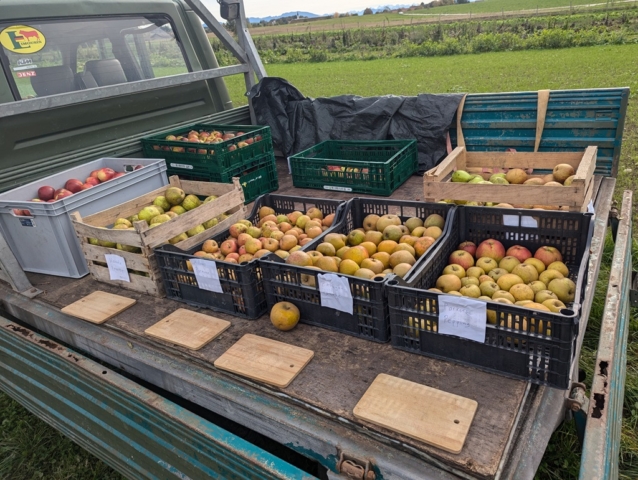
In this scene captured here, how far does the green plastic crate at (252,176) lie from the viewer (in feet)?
15.4

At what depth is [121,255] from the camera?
3.10m

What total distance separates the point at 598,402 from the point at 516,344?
1.29 feet

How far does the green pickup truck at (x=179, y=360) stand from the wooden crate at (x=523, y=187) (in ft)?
1.12

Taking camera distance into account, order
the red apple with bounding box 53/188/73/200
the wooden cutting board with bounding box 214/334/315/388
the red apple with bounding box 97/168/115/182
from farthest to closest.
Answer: the red apple with bounding box 97/168/115/182 < the red apple with bounding box 53/188/73/200 < the wooden cutting board with bounding box 214/334/315/388

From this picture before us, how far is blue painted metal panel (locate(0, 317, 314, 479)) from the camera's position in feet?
6.78

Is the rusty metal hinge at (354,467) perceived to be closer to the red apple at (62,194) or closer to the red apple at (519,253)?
the red apple at (519,253)

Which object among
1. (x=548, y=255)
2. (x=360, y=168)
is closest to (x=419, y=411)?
(x=548, y=255)

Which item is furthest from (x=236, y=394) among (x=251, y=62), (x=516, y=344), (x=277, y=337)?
(x=251, y=62)

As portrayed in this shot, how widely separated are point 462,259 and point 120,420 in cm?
203

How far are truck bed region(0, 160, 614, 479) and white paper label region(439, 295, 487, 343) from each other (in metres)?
0.17

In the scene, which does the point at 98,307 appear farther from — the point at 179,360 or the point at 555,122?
the point at 555,122

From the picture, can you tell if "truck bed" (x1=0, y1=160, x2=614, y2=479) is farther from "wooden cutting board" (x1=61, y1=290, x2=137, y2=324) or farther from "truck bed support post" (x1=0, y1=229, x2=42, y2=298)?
"truck bed support post" (x1=0, y1=229, x2=42, y2=298)

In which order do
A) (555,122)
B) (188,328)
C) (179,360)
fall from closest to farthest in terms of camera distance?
1. (179,360)
2. (188,328)
3. (555,122)

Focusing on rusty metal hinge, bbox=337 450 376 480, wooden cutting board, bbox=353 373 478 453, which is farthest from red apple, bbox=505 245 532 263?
rusty metal hinge, bbox=337 450 376 480
